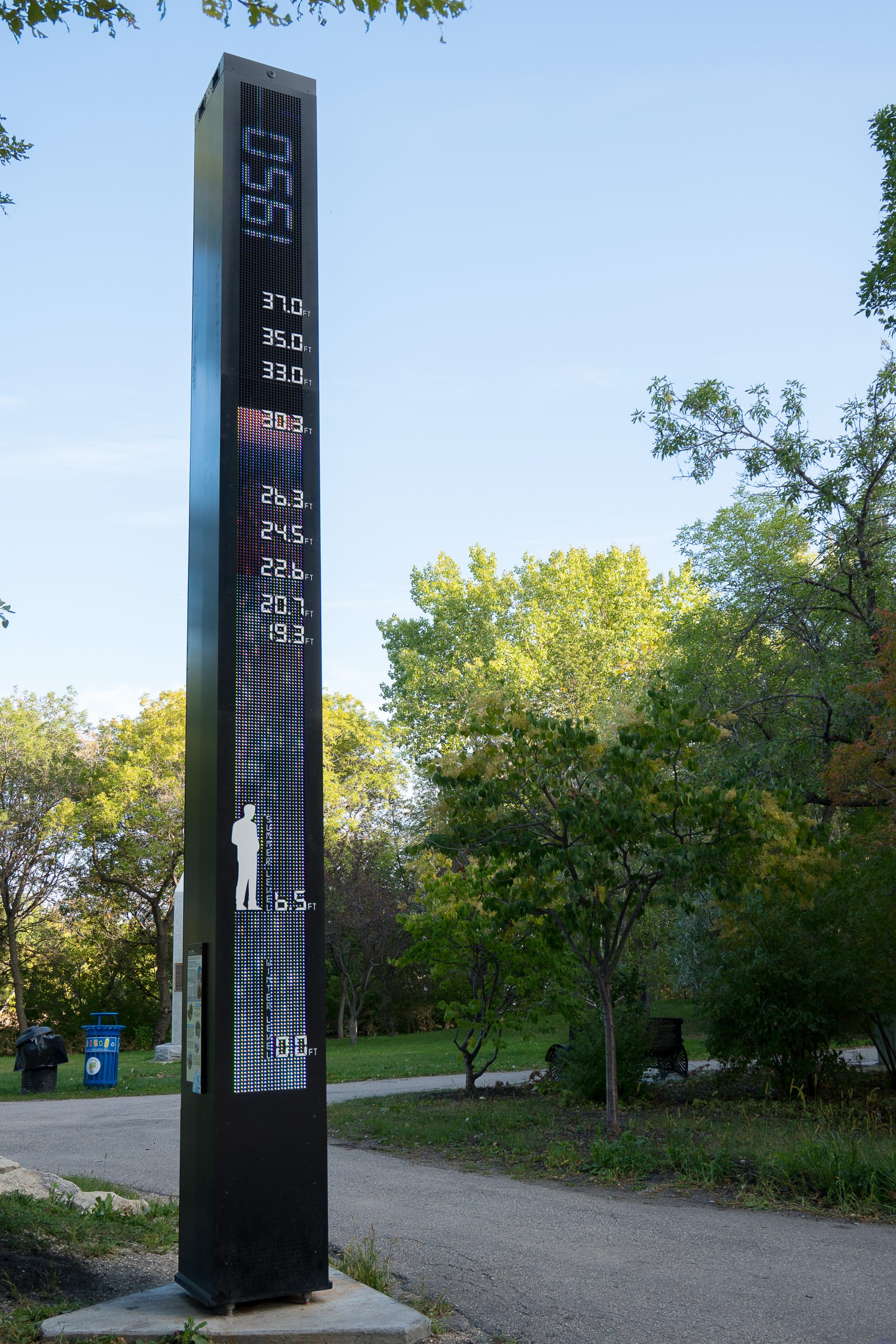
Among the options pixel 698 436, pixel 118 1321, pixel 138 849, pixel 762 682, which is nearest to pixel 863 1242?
pixel 118 1321

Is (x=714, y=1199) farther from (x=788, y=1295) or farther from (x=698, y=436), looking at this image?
(x=698, y=436)

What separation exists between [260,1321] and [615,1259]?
7.60ft

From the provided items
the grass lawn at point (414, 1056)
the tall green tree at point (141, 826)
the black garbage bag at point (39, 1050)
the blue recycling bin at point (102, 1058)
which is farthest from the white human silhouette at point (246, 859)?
the tall green tree at point (141, 826)

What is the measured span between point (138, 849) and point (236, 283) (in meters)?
35.0

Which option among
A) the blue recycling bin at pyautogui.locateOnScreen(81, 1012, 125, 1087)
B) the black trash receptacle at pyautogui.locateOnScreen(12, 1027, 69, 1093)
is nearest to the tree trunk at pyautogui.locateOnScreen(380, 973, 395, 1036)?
the blue recycling bin at pyautogui.locateOnScreen(81, 1012, 125, 1087)

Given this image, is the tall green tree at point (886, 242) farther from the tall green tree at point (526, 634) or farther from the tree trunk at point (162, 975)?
the tree trunk at point (162, 975)

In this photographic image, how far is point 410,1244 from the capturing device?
7016 millimetres

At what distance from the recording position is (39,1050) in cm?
1914

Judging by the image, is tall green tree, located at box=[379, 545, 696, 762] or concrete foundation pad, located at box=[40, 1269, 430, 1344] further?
tall green tree, located at box=[379, 545, 696, 762]

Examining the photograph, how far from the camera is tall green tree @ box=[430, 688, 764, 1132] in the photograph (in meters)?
11.1

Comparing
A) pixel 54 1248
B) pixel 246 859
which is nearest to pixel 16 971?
pixel 54 1248

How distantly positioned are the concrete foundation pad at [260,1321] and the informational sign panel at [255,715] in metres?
0.10

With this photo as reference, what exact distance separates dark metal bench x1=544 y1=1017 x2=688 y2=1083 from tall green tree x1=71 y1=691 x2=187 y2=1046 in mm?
23875

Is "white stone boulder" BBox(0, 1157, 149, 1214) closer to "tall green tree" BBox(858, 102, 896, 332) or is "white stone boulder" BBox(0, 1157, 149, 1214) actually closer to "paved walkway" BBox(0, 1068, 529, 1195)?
"paved walkway" BBox(0, 1068, 529, 1195)
